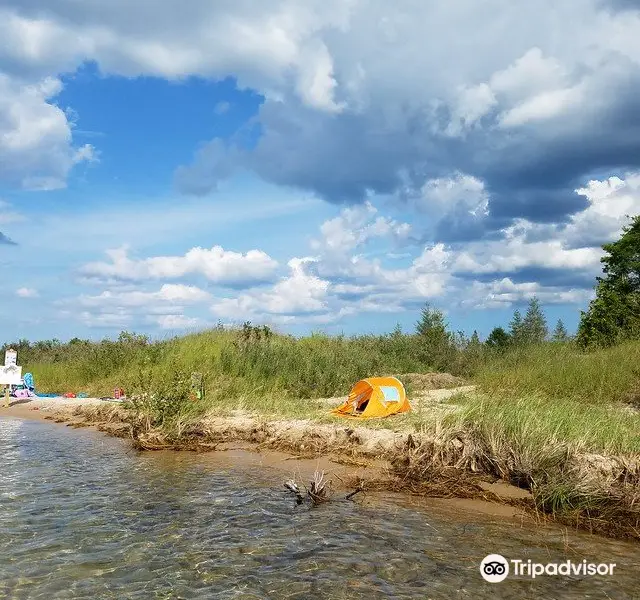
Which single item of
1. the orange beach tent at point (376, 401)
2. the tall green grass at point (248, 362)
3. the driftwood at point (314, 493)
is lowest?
the driftwood at point (314, 493)

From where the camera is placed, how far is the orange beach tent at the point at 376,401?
14.2 m

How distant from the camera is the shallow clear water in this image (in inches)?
235

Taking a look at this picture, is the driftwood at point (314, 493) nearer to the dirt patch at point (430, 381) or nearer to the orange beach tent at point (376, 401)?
the orange beach tent at point (376, 401)

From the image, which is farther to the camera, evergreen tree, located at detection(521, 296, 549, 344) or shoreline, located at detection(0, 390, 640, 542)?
evergreen tree, located at detection(521, 296, 549, 344)

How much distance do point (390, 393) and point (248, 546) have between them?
8.00 m

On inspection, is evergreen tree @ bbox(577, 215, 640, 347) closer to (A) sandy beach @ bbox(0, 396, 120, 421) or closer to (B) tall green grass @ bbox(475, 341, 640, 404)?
(B) tall green grass @ bbox(475, 341, 640, 404)

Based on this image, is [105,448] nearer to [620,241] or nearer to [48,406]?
[48,406]

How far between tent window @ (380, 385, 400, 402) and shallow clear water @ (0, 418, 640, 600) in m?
4.90

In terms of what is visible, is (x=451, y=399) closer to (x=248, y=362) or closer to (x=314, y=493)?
(x=248, y=362)

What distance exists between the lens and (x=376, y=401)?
14359 mm

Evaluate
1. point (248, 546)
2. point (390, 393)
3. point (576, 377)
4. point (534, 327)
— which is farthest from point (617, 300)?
point (248, 546)
